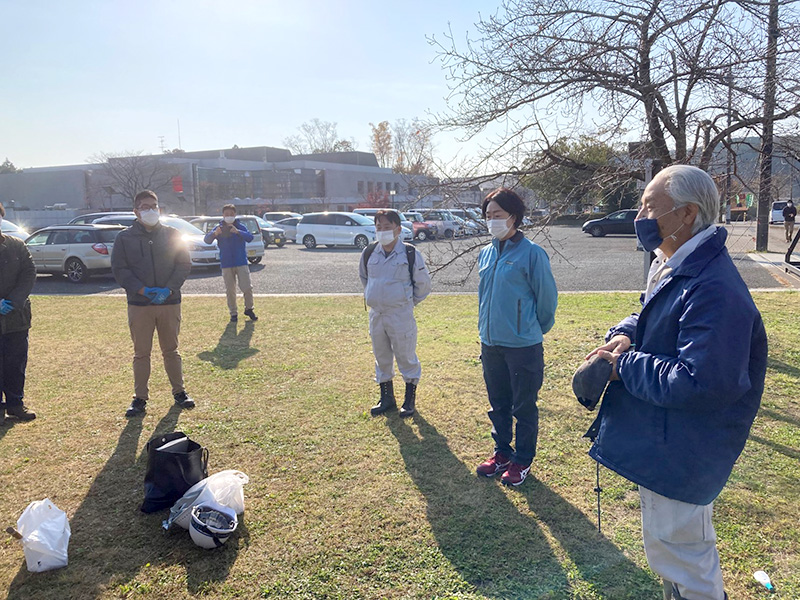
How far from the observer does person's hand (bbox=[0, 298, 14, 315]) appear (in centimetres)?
480

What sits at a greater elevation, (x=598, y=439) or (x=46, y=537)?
(x=598, y=439)

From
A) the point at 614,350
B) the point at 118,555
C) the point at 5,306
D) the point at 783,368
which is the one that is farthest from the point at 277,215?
the point at 614,350

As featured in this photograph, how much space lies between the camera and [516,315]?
11.8ft

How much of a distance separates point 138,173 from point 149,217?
49269 mm

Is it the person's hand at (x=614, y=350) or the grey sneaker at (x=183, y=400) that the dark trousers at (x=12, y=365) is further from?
the person's hand at (x=614, y=350)

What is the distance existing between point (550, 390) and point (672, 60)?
10.4ft

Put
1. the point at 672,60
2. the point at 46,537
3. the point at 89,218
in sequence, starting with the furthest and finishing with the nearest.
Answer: the point at 89,218, the point at 672,60, the point at 46,537

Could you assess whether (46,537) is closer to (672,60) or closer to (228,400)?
(228,400)

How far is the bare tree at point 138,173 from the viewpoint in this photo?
48.2 m

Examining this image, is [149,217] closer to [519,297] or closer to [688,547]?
[519,297]

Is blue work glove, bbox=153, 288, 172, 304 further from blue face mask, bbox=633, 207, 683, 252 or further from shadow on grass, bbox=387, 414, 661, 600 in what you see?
blue face mask, bbox=633, 207, 683, 252

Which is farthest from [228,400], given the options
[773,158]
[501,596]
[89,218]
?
[89,218]

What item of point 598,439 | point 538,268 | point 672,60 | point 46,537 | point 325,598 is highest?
point 672,60

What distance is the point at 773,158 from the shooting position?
17.4ft
